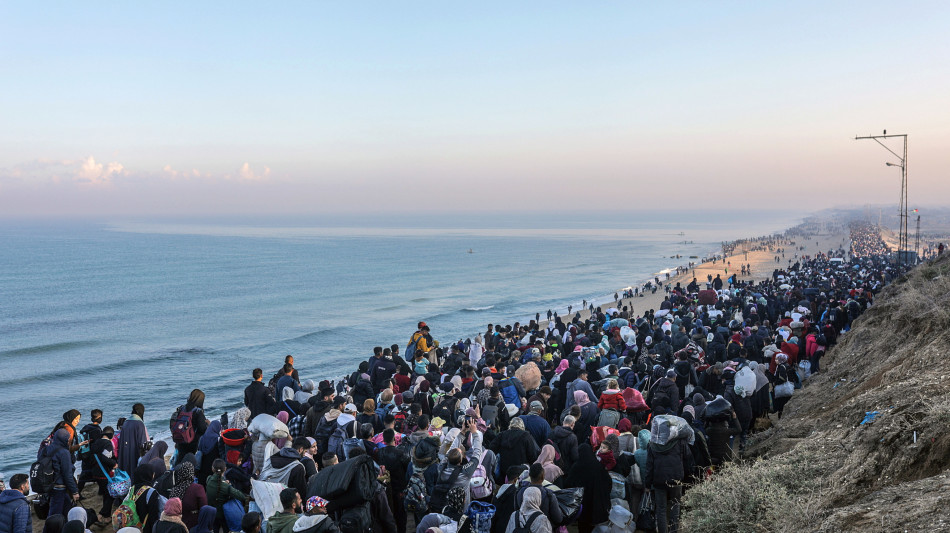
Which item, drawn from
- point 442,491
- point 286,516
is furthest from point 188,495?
point 442,491

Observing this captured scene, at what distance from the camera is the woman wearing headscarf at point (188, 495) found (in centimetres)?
551

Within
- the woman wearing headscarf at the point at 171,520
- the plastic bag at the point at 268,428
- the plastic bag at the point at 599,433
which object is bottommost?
the plastic bag at the point at 599,433

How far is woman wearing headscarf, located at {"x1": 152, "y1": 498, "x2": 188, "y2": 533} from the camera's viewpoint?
4750 mm

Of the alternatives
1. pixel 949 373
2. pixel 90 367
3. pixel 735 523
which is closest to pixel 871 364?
pixel 949 373

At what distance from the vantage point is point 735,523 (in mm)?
5598

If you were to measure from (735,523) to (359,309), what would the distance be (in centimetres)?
4749

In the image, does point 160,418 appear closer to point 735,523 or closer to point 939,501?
point 735,523

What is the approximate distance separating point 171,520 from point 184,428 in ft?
10.4

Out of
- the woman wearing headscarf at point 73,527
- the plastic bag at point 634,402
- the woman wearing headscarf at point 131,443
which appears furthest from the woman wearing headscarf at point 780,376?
the woman wearing headscarf at point 73,527

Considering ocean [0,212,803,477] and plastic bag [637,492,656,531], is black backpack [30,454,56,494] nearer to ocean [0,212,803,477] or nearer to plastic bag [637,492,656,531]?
plastic bag [637,492,656,531]

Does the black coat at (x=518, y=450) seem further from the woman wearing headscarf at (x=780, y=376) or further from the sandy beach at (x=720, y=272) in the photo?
the sandy beach at (x=720, y=272)

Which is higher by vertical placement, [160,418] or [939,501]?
[939,501]

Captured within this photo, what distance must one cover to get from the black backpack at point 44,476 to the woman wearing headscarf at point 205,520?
2.87 metres

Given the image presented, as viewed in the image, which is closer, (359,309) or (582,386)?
(582,386)
